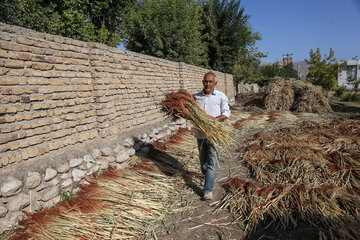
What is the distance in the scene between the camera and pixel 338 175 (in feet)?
11.0

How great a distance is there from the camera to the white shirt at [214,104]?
10.2 ft

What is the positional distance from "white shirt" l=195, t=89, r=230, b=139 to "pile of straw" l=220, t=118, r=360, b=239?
3.56ft

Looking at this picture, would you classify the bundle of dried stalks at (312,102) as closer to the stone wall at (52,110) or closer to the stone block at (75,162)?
the stone wall at (52,110)

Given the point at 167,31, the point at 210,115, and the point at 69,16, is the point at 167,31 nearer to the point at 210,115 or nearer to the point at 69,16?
the point at 69,16

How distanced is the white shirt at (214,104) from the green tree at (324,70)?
18428mm

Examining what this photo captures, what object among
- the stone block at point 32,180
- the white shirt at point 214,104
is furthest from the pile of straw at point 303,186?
the stone block at point 32,180

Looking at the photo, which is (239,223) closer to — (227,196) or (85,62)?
(227,196)

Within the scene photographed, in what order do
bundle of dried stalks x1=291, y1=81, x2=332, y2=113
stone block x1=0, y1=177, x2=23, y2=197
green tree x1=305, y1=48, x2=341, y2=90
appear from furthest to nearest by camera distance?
Result: green tree x1=305, y1=48, x2=341, y2=90
bundle of dried stalks x1=291, y1=81, x2=332, y2=113
stone block x1=0, y1=177, x2=23, y2=197

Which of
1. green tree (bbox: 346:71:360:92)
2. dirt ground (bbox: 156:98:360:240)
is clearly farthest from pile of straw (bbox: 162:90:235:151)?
green tree (bbox: 346:71:360:92)

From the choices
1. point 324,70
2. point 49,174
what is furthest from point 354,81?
point 49,174

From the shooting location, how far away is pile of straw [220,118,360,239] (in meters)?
2.40

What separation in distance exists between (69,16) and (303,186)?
12836 mm

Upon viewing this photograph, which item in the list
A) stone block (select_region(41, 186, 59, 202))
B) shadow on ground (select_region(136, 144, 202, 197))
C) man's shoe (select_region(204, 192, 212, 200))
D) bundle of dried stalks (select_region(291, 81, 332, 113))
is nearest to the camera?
stone block (select_region(41, 186, 59, 202))

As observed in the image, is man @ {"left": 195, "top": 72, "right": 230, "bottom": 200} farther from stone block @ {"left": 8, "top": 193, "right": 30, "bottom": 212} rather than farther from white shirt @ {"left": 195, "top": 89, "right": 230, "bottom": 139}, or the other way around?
stone block @ {"left": 8, "top": 193, "right": 30, "bottom": 212}
